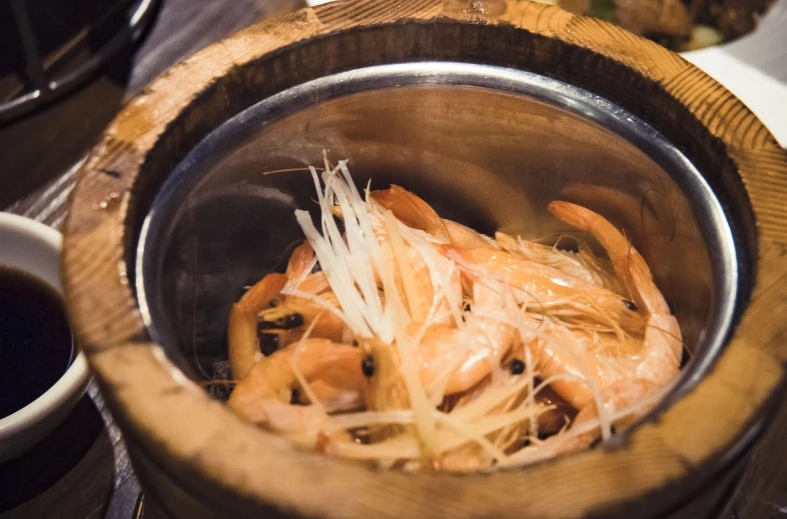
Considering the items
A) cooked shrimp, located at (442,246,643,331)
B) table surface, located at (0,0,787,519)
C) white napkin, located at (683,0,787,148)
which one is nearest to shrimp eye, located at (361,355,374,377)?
cooked shrimp, located at (442,246,643,331)

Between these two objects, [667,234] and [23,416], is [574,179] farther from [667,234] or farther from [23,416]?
[23,416]

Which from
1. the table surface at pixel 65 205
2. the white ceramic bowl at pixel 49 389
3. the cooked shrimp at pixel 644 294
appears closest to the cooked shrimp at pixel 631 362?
the cooked shrimp at pixel 644 294

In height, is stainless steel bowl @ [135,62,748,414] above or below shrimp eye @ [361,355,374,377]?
above

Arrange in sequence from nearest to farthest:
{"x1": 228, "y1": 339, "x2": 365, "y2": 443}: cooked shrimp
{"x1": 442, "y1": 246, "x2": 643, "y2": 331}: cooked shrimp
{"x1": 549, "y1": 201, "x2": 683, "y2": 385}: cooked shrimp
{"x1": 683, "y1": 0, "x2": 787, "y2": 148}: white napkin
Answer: {"x1": 228, "y1": 339, "x2": 365, "y2": 443}: cooked shrimp, {"x1": 549, "y1": 201, "x2": 683, "y2": 385}: cooked shrimp, {"x1": 442, "y1": 246, "x2": 643, "y2": 331}: cooked shrimp, {"x1": 683, "y1": 0, "x2": 787, "y2": 148}: white napkin

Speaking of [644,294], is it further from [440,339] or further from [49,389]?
[49,389]

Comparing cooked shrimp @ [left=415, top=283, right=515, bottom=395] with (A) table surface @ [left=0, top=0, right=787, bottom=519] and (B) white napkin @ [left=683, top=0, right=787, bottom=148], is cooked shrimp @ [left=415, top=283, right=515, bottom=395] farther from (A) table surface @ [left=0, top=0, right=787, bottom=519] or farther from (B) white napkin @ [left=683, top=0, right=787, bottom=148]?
(B) white napkin @ [left=683, top=0, right=787, bottom=148]

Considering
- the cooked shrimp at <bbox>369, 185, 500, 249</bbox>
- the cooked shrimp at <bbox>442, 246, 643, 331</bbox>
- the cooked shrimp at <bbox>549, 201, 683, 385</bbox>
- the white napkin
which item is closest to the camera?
the cooked shrimp at <bbox>549, 201, 683, 385</bbox>
